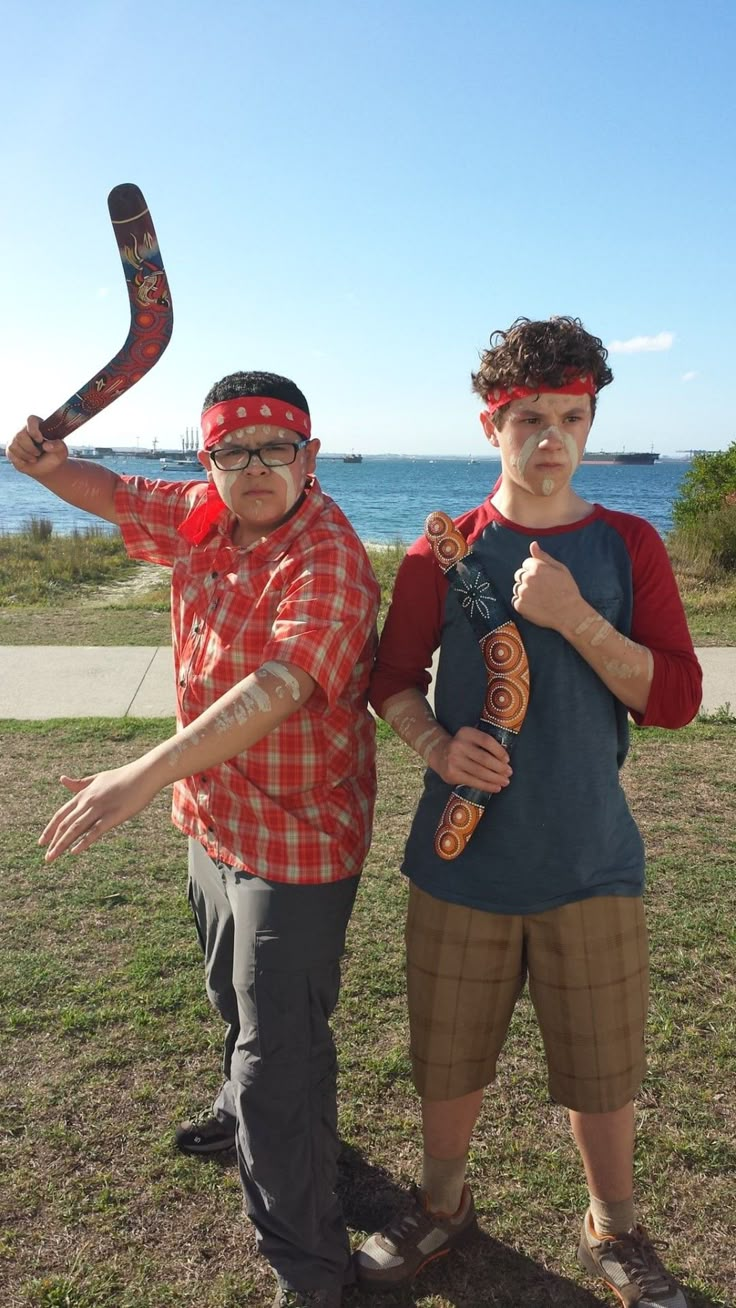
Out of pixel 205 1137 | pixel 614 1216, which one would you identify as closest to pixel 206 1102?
pixel 205 1137

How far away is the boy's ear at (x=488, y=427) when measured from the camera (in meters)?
2.17

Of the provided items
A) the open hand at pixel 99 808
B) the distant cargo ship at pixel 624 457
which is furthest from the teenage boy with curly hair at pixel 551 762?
the distant cargo ship at pixel 624 457

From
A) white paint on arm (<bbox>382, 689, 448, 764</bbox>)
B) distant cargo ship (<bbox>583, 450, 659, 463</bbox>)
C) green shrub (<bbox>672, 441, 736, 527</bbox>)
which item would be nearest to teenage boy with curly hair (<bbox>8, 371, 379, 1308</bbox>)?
white paint on arm (<bbox>382, 689, 448, 764</bbox>)

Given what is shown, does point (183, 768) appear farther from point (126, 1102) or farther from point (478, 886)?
point (126, 1102)

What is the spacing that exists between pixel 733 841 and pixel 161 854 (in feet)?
8.55

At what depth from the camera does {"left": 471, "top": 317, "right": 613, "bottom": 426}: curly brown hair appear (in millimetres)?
2014

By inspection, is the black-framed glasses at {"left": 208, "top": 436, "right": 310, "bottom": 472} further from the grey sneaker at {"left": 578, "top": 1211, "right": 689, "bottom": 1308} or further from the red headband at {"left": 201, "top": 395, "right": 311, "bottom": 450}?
the grey sneaker at {"left": 578, "top": 1211, "right": 689, "bottom": 1308}

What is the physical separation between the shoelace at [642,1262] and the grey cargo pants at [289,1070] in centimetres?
62

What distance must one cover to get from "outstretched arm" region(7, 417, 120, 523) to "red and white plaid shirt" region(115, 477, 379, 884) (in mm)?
418

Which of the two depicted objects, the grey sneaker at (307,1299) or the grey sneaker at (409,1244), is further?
the grey sneaker at (409,1244)

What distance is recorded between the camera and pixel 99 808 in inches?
72.1

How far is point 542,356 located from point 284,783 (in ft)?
3.36

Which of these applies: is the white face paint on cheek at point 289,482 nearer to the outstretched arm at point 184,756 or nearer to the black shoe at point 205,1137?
the outstretched arm at point 184,756

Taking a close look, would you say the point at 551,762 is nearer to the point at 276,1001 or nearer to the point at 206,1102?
the point at 276,1001
